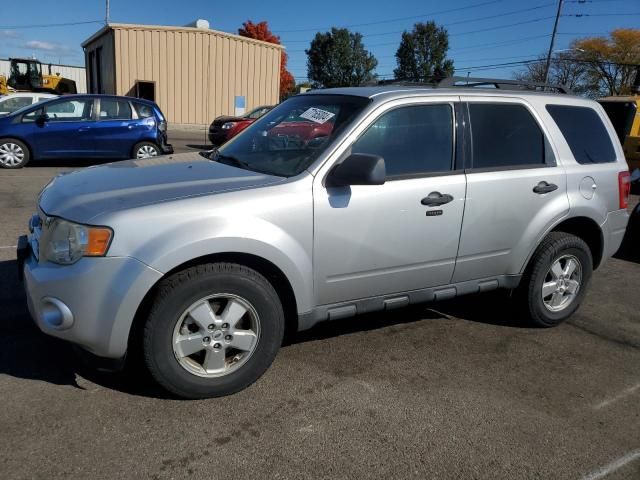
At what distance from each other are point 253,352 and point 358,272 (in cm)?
82

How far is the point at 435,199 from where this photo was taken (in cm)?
368

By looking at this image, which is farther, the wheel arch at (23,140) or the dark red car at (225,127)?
the dark red car at (225,127)

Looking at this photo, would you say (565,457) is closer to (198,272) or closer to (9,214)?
(198,272)

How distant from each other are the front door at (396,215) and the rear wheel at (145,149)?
32.5 ft

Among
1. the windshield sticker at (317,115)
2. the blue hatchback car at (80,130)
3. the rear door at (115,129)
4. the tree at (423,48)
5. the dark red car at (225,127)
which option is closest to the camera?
the windshield sticker at (317,115)

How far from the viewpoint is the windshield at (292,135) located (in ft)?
11.6

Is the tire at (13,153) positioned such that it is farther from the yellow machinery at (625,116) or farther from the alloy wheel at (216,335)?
the yellow machinery at (625,116)

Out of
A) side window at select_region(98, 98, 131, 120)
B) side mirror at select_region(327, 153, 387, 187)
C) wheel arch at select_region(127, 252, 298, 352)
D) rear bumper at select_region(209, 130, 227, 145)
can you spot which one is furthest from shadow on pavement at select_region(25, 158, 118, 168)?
side mirror at select_region(327, 153, 387, 187)

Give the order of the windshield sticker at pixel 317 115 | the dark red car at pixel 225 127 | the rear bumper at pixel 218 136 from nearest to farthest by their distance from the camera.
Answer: the windshield sticker at pixel 317 115 → the dark red car at pixel 225 127 → the rear bumper at pixel 218 136

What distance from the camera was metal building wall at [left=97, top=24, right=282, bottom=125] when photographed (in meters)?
26.5

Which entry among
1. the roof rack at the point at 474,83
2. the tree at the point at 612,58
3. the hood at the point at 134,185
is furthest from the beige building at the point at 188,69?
the tree at the point at 612,58

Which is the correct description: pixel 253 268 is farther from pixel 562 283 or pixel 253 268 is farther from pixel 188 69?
pixel 188 69

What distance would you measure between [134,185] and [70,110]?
33.3 ft

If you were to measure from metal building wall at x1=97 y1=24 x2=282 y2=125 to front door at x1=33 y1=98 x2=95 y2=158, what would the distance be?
612 inches
